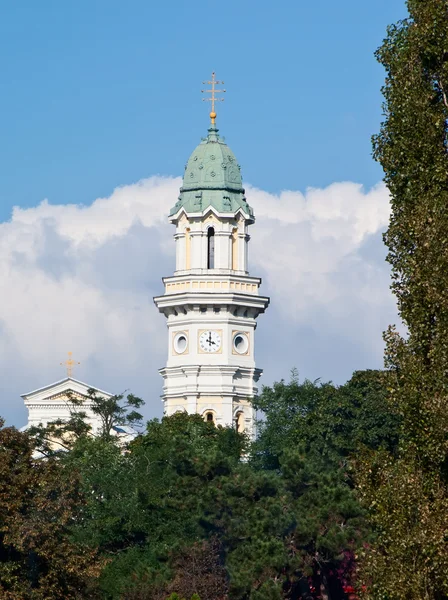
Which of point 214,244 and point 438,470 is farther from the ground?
point 214,244

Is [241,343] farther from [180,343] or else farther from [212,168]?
[212,168]

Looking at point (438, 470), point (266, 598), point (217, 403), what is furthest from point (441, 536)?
point (217, 403)

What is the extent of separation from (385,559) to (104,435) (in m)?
55.8

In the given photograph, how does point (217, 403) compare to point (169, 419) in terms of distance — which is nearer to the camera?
point (169, 419)

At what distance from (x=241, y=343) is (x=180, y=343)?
11.2ft

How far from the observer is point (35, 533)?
55.3m

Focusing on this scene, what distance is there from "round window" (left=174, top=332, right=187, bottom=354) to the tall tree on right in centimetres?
7432

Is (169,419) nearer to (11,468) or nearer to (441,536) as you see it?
(11,468)

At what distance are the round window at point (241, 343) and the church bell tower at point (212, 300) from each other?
0.06 metres

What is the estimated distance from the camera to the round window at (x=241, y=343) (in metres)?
118

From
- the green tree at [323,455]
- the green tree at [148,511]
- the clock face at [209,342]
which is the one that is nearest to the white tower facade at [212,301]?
the clock face at [209,342]

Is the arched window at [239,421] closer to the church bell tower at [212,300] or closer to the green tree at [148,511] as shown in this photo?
the church bell tower at [212,300]

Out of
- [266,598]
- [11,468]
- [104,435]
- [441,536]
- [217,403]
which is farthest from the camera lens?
[217,403]

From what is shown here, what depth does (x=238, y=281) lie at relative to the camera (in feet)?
388
